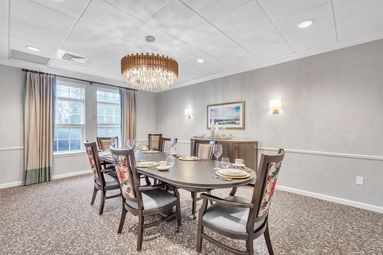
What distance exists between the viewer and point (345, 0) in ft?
6.26

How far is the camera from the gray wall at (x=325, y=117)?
2.67 meters

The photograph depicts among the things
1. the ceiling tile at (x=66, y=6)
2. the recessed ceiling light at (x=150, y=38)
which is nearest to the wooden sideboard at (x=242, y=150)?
the recessed ceiling light at (x=150, y=38)

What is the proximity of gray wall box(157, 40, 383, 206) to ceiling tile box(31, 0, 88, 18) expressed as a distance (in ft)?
10.5

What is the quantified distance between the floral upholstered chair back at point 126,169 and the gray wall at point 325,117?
2.92 metres

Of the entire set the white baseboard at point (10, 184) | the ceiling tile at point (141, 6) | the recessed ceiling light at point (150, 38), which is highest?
the ceiling tile at point (141, 6)

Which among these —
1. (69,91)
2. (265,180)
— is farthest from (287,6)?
(69,91)

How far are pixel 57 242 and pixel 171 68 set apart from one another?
254 cm

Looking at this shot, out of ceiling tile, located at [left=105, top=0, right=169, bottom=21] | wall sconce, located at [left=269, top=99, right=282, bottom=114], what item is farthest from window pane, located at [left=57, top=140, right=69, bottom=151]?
wall sconce, located at [left=269, top=99, right=282, bottom=114]

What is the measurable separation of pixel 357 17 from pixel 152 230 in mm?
3644

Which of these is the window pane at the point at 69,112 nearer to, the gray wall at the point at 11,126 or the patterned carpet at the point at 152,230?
the gray wall at the point at 11,126

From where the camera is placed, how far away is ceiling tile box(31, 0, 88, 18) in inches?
75.4

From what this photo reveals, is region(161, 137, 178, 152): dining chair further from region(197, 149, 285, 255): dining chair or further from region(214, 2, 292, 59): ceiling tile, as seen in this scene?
region(214, 2, 292, 59): ceiling tile

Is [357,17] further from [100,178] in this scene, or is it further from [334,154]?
[100,178]

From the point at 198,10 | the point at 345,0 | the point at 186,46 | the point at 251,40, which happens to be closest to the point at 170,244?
the point at 198,10
